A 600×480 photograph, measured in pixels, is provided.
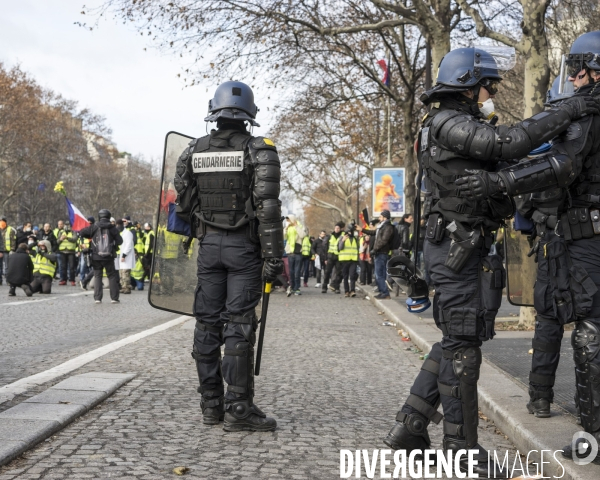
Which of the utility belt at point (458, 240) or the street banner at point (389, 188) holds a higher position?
the street banner at point (389, 188)

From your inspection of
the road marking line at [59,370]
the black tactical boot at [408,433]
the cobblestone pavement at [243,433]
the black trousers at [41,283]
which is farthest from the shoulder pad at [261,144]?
the black trousers at [41,283]

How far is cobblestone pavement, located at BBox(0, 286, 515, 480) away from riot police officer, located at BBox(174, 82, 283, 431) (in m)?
0.28

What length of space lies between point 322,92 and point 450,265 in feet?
83.5

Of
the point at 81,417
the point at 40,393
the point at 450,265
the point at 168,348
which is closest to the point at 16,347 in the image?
the point at 168,348

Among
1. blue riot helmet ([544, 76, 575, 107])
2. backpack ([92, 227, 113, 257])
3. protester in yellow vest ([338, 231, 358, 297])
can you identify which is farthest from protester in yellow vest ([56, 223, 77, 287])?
blue riot helmet ([544, 76, 575, 107])

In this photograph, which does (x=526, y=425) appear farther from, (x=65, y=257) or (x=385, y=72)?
(x=385, y=72)

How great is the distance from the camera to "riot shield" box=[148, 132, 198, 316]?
20.8ft

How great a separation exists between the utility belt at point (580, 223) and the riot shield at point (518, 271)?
8.75 ft

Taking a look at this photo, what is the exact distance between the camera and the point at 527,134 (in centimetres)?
405

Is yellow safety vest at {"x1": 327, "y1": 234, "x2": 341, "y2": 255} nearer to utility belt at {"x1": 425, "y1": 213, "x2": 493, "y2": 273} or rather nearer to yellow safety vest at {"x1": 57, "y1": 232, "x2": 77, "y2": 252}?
yellow safety vest at {"x1": 57, "y1": 232, "x2": 77, "y2": 252}

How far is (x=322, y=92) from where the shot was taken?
2923 centimetres

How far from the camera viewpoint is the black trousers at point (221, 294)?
5168mm

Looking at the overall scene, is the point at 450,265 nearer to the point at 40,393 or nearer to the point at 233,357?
the point at 233,357

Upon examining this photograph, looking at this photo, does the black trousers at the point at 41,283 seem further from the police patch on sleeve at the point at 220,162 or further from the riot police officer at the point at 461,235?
the riot police officer at the point at 461,235
